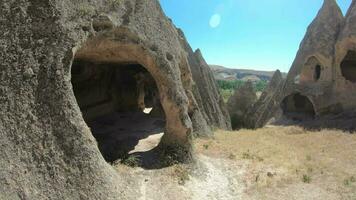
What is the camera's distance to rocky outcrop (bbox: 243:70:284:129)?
87.7 ft

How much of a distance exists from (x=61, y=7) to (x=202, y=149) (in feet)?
25.6

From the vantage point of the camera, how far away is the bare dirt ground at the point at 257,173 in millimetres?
9422

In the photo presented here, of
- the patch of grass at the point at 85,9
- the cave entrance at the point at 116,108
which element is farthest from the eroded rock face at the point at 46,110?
the cave entrance at the point at 116,108

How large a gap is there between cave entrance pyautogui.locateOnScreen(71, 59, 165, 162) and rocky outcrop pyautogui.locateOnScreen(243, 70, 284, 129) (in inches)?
466

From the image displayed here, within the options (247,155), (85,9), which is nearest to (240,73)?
(247,155)

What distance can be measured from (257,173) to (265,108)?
17.1m

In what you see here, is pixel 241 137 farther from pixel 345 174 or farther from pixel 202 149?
pixel 345 174

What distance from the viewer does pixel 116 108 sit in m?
15.8

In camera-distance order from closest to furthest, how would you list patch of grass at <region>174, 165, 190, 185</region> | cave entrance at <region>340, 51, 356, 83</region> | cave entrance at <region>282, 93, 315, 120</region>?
patch of grass at <region>174, 165, 190, 185</region>
cave entrance at <region>340, 51, 356, 83</region>
cave entrance at <region>282, 93, 315, 120</region>

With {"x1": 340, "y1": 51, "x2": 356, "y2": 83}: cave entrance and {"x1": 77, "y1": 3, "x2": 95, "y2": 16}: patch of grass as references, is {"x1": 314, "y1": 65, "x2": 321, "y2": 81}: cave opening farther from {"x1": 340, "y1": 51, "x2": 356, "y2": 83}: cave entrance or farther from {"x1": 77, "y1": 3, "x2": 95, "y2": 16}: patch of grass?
{"x1": 77, "y1": 3, "x2": 95, "y2": 16}: patch of grass

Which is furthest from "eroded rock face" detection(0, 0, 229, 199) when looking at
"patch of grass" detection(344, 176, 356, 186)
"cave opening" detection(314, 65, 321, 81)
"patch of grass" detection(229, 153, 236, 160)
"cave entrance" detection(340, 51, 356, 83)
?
"cave entrance" detection(340, 51, 356, 83)

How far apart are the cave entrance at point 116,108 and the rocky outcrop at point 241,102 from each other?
16.2m

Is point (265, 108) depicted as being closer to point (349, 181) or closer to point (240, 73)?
point (349, 181)

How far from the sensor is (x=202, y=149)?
46.1 feet
